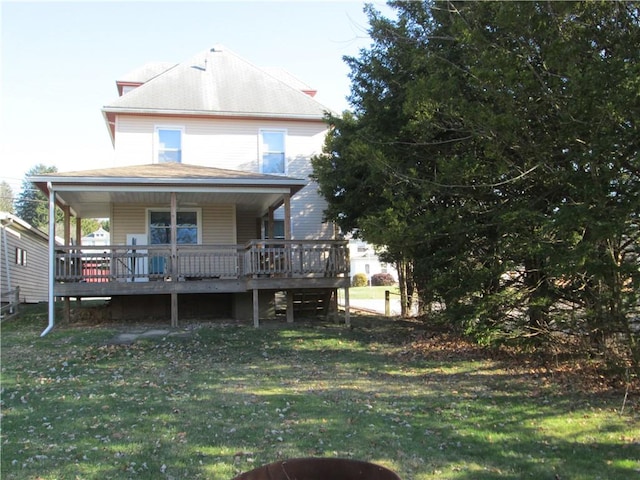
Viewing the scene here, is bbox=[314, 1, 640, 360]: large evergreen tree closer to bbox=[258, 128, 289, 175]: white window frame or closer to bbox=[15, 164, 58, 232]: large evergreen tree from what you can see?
bbox=[258, 128, 289, 175]: white window frame

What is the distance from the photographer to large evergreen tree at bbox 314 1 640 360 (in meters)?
6.29

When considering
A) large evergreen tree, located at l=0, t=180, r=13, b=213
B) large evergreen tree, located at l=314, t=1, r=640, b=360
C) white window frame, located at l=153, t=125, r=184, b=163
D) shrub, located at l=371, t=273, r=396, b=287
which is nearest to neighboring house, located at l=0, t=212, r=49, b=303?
white window frame, located at l=153, t=125, r=184, b=163

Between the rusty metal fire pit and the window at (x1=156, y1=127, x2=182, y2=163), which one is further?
the window at (x1=156, y1=127, x2=182, y2=163)

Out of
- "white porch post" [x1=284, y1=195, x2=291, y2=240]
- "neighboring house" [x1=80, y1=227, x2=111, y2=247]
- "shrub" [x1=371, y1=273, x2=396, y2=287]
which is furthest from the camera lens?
"neighboring house" [x1=80, y1=227, x2=111, y2=247]

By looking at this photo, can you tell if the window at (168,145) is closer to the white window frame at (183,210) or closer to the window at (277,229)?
the white window frame at (183,210)

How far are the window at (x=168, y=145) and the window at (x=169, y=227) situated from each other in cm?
193

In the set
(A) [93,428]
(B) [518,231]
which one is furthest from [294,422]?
(B) [518,231]

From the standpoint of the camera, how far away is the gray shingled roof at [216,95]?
17391mm

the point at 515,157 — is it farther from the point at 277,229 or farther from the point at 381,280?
the point at 381,280

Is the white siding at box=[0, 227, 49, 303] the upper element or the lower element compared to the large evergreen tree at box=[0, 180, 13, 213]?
lower

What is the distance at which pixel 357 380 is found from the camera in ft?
26.1

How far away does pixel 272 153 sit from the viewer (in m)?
18.2

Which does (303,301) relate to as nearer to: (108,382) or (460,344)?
(460,344)

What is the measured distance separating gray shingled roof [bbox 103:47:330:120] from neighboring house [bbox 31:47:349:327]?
40 mm
